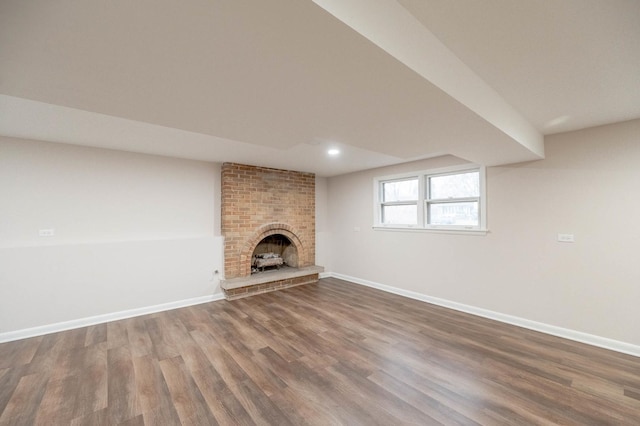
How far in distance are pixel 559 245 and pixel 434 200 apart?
1676mm

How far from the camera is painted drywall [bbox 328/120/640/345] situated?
9.11ft

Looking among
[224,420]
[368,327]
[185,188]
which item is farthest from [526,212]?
[185,188]

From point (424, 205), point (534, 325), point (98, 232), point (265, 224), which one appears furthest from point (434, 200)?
point (98, 232)

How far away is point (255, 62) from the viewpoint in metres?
1.30

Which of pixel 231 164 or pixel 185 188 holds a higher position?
pixel 231 164

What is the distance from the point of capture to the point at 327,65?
1.29 meters

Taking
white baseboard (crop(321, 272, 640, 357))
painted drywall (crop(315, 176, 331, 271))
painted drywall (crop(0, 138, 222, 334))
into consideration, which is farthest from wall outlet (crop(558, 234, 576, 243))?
painted drywall (crop(0, 138, 222, 334))

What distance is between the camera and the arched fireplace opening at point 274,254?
5477 mm

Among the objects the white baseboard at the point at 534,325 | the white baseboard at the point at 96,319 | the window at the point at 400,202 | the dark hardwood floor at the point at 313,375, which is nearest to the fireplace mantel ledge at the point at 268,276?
the white baseboard at the point at 96,319

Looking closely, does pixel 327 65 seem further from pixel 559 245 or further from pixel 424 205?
pixel 424 205

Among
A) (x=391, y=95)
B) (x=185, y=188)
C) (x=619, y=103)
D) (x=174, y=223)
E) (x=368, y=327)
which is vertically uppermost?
(x=619, y=103)

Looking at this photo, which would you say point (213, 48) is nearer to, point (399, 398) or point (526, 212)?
point (399, 398)

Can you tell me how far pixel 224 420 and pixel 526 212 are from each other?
3999 mm

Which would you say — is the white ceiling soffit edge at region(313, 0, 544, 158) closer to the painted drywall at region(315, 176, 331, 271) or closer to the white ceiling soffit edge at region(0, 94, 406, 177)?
the white ceiling soffit edge at region(0, 94, 406, 177)
